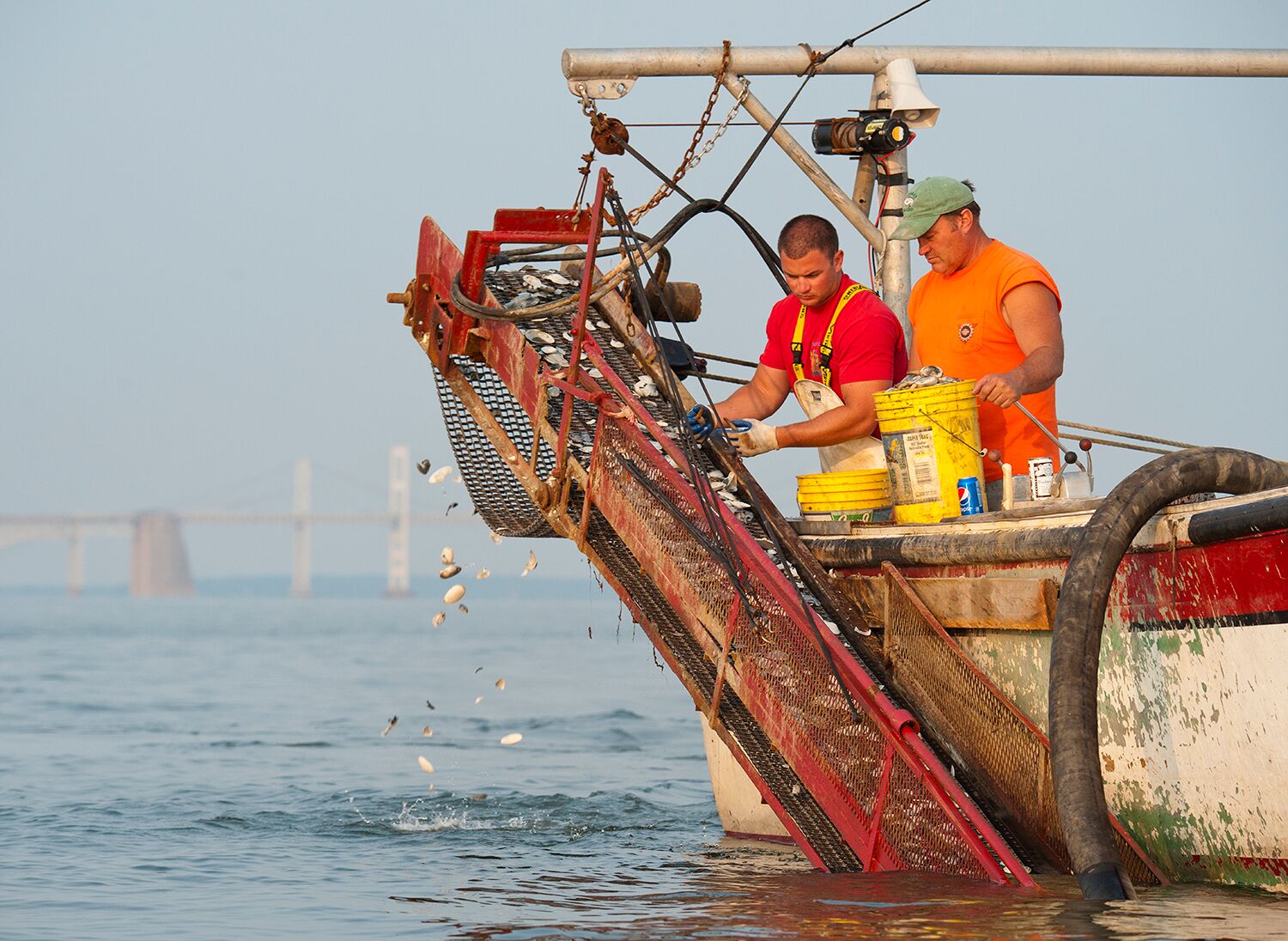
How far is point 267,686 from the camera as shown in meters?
25.0

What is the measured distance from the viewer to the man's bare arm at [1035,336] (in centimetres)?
609

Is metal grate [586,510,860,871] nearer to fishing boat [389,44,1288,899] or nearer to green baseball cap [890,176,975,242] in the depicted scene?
fishing boat [389,44,1288,899]

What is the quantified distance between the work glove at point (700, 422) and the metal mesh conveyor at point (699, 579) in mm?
99

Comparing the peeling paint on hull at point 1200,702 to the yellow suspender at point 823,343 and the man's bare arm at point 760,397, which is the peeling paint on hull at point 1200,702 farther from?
the man's bare arm at point 760,397

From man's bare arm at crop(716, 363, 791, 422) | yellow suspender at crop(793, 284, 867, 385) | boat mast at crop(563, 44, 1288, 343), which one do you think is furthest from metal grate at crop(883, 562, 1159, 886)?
boat mast at crop(563, 44, 1288, 343)

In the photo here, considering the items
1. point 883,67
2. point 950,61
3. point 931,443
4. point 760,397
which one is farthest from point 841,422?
point 950,61

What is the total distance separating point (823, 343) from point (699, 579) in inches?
53.4

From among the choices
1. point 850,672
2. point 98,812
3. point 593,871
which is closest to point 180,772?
point 98,812

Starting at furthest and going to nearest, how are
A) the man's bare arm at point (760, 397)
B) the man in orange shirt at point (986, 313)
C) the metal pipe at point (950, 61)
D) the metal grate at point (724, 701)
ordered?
the metal pipe at point (950, 61)
the man's bare arm at point (760, 397)
the man in orange shirt at point (986, 313)
the metal grate at point (724, 701)

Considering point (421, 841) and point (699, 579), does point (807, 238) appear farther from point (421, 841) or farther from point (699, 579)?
point (421, 841)

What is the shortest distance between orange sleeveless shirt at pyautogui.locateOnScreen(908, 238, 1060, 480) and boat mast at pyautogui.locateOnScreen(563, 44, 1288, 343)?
45.3 inches

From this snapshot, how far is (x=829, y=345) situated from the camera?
6.75 m

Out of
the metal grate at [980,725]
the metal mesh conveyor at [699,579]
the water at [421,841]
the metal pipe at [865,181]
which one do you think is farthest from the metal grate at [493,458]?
the metal pipe at [865,181]

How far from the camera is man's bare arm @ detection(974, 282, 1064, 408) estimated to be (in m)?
6.09
